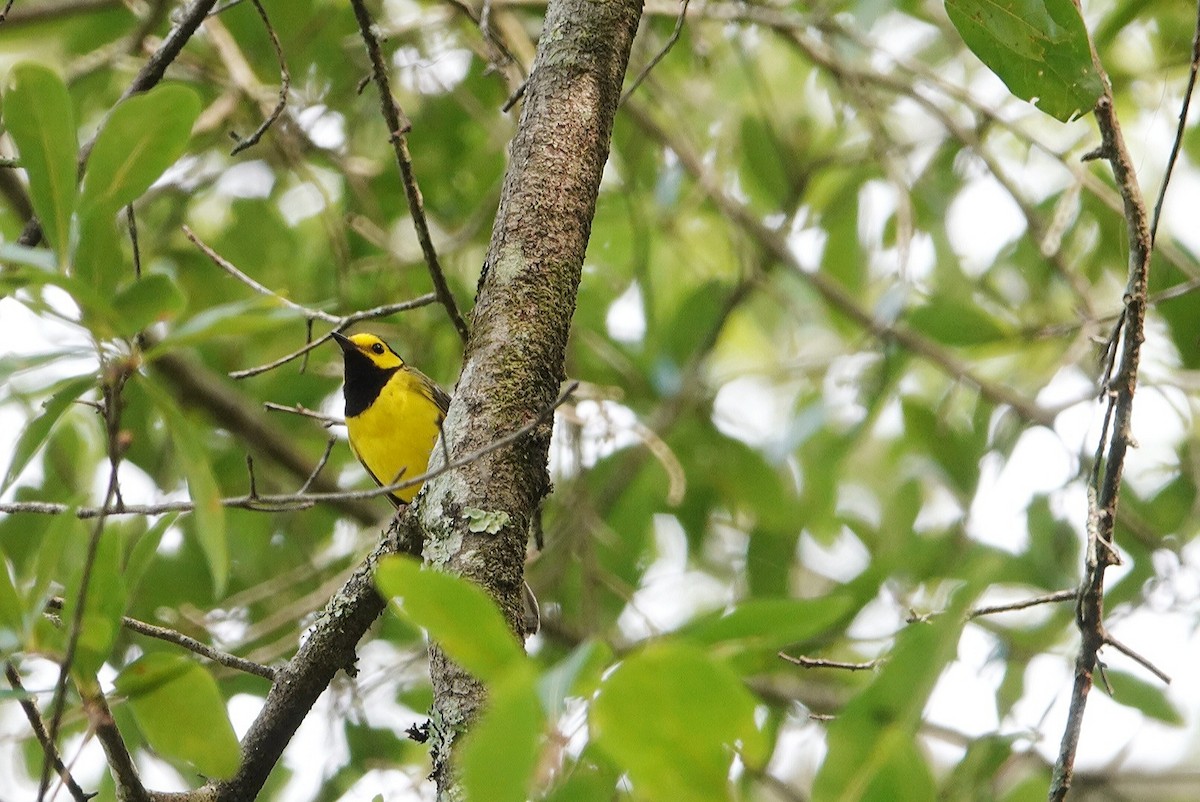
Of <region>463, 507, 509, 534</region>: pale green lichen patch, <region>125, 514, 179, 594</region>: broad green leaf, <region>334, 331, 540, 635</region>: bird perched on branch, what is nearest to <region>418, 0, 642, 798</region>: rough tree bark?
<region>463, 507, 509, 534</region>: pale green lichen patch

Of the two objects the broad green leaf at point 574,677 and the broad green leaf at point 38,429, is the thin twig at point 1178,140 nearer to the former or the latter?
the broad green leaf at point 574,677

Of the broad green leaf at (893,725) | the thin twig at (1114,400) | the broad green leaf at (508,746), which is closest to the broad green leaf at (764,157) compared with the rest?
the thin twig at (1114,400)

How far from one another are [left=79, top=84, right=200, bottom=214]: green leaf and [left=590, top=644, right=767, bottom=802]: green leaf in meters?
0.93

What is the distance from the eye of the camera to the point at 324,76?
5.34 m

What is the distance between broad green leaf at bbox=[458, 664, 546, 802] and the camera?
98cm

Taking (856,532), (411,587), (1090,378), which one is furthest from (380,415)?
(411,587)

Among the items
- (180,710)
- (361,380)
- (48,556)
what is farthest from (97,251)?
(361,380)

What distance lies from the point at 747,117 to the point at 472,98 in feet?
4.07

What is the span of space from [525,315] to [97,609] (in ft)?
2.85

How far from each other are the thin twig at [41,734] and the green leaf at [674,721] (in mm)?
815

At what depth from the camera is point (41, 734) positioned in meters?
1.62

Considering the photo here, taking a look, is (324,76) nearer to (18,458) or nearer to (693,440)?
(693,440)

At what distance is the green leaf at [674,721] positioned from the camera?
1.02m

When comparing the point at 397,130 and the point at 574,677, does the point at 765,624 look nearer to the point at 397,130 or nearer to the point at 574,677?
the point at 574,677
